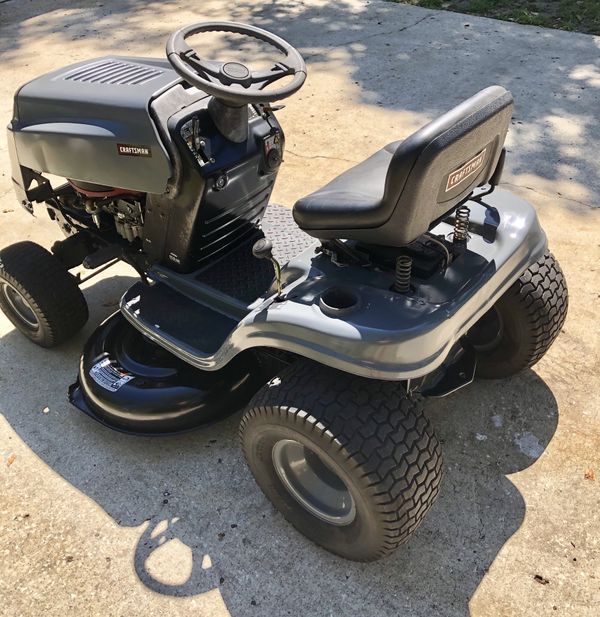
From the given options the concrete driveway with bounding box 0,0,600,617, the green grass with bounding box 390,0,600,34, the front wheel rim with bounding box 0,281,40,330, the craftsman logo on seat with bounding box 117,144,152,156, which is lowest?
the green grass with bounding box 390,0,600,34

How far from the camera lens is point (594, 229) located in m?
3.54

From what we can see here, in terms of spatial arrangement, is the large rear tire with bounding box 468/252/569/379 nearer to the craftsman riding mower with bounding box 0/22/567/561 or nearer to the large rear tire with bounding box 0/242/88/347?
the craftsman riding mower with bounding box 0/22/567/561

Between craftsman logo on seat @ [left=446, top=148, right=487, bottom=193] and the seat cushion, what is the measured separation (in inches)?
7.7

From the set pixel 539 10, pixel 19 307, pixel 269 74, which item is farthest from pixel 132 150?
pixel 539 10

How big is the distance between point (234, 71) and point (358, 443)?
1295 millimetres

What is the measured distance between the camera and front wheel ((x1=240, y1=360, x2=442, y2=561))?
174 centimetres

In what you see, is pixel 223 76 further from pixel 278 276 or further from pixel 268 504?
pixel 268 504

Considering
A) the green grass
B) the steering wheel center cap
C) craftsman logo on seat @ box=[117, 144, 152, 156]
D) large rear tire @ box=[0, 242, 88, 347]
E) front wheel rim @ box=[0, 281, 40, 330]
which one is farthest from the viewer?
the green grass

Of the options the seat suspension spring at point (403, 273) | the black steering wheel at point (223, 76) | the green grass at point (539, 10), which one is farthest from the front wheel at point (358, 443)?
the green grass at point (539, 10)

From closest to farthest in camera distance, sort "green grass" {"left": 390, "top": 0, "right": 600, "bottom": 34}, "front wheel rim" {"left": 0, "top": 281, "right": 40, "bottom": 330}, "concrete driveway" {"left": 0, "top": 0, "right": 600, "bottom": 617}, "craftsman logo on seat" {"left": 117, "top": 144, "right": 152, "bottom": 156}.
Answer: "concrete driveway" {"left": 0, "top": 0, "right": 600, "bottom": 617}
"craftsman logo on seat" {"left": 117, "top": 144, "right": 152, "bottom": 156}
"front wheel rim" {"left": 0, "top": 281, "right": 40, "bottom": 330}
"green grass" {"left": 390, "top": 0, "right": 600, "bottom": 34}

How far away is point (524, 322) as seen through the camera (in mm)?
2387

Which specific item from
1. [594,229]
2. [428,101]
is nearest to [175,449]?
[594,229]

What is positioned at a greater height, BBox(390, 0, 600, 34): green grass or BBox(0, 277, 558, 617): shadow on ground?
BBox(0, 277, 558, 617): shadow on ground

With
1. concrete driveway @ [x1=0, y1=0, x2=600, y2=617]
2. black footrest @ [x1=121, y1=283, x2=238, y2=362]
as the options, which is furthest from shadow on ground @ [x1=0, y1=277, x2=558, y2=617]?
black footrest @ [x1=121, y1=283, x2=238, y2=362]
